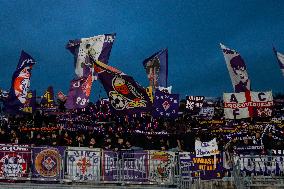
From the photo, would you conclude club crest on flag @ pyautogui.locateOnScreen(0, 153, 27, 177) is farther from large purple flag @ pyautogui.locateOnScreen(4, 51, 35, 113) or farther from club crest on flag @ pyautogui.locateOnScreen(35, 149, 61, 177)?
large purple flag @ pyautogui.locateOnScreen(4, 51, 35, 113)

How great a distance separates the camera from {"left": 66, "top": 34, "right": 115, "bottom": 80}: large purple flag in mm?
21750

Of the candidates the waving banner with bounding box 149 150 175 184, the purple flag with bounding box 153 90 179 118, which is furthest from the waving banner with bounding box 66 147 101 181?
the purple flag with bounding box 153 90 179 118

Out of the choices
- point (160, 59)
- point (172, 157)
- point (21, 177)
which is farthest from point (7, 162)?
point (160, 59)

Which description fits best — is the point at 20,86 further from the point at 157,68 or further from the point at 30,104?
the point at 157,68

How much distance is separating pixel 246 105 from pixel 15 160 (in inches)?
477

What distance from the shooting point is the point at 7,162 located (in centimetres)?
1586

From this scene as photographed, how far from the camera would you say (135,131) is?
25625 millimetres

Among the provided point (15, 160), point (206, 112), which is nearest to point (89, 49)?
point (15, 160)

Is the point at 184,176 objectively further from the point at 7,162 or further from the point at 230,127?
the point at 230,127

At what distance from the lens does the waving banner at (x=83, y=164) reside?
16312 millimetres

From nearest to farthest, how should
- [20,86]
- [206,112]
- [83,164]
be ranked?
1. [83,164]
2. [20,86]
3. [206,112]

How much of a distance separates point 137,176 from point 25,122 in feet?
41.5

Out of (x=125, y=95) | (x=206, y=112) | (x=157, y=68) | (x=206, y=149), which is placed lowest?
(x=206, y=149)

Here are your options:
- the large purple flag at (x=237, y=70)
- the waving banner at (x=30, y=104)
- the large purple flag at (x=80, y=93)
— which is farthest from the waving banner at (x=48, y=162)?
the waving banner at (x=30, y=104)
